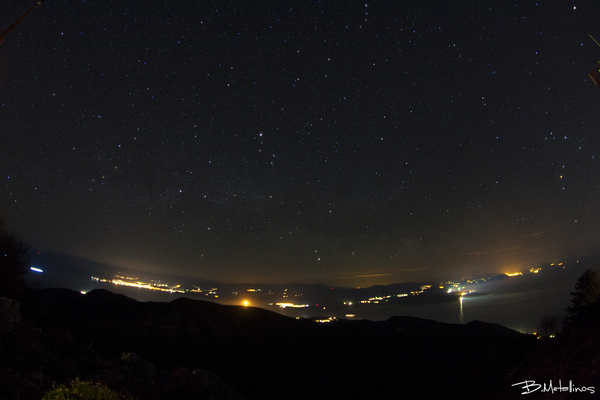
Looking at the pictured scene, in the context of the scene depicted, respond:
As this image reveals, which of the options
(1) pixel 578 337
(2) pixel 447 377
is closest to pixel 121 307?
(2) pixel 447 377

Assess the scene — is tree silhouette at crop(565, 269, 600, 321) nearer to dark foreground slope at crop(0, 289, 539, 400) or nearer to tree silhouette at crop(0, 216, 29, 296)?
dark foreground slope at crop(0, 289, 539, 400)

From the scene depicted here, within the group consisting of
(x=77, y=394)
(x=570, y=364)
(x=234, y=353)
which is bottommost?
(x=234, y=353)

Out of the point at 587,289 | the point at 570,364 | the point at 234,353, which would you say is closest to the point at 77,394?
the point at 570,364

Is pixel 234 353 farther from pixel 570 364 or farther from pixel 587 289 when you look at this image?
pixel 587 289

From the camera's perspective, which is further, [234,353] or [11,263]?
[234,353]

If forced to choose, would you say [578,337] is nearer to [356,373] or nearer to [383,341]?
[356,373]
